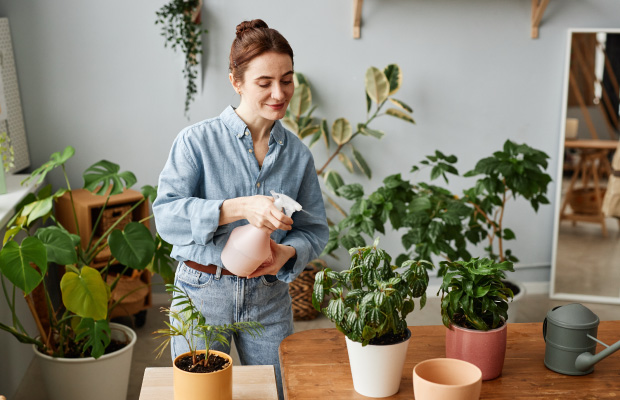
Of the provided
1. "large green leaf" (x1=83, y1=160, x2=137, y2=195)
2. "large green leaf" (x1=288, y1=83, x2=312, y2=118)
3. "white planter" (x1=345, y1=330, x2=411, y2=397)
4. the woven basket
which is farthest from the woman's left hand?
"large green leaf" (x1=288, y1=83, x2=312, y2=118)

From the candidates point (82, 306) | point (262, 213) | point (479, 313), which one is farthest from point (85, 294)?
point (479, 313)

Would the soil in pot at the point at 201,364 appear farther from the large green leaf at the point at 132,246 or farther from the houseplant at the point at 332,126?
the houseplant at the point at 332,126

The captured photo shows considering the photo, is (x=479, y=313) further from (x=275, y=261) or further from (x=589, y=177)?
(x=589, y=177)

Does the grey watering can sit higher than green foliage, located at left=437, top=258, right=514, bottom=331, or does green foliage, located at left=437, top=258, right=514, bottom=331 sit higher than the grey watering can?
green foliage, located at left=437, top=258, right=514, bottom=331

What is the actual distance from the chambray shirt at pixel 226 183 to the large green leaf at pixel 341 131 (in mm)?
1959

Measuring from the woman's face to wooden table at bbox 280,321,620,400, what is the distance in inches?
21.5

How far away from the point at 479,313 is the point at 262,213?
0.49 metres

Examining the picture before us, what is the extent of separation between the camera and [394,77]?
3.70m

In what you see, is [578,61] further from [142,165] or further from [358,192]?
[142,165]

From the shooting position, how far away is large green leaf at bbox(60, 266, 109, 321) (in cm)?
235

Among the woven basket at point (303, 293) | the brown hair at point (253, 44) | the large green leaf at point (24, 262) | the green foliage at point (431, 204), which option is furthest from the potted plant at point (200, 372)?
the woven basket at point (303, 293)

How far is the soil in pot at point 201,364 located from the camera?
1.23 m

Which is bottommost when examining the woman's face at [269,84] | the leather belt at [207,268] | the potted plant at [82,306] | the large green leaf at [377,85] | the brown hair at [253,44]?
the potted plant at [82,306]

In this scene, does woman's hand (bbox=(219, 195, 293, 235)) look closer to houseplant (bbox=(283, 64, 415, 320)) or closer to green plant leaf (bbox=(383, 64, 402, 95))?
houseplant (bbox=(283, 64, 415, 320))
